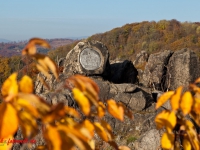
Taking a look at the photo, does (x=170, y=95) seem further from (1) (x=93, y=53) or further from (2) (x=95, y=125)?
(1) (x=93, y=53)

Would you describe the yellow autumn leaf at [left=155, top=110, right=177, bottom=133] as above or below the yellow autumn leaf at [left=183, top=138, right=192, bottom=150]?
above

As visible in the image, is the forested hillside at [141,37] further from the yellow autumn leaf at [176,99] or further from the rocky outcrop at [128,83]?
the yellow autumn leaf at [176,99]

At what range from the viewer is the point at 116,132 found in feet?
17.4

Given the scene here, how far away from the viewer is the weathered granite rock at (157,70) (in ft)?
27.9

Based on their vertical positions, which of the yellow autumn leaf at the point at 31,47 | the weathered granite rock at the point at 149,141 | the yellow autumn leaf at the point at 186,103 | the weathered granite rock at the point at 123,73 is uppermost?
the yellow autumn leaf at the point at 31,47

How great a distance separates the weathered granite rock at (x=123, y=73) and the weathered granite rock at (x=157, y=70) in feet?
1.85

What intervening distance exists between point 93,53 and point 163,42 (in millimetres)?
27809

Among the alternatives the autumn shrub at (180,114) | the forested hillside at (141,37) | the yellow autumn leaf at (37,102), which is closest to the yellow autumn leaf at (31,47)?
the yellow autumn leaf at (37,102)

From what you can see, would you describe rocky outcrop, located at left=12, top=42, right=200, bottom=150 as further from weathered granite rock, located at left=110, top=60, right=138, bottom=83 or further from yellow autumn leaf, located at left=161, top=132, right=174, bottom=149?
yellow autumn leaf, located at left=161, top=132, right=174, bottom=149

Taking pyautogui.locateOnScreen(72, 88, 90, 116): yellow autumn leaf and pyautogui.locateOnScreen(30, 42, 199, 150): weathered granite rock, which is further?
A: pyautogui.locateOnScreen(30, 42, 199, 150): weathered granite rock

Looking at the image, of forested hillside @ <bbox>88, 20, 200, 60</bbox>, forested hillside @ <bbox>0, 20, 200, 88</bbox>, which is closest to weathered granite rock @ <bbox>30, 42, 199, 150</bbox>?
forested hillside @ <bbox>0, 20, 200, 88</bbox>

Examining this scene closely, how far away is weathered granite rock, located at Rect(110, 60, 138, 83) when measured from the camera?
8370 mm

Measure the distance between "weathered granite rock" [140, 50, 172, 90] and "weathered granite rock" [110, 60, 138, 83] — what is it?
22.1 inches

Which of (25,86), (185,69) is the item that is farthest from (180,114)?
(185,69)
